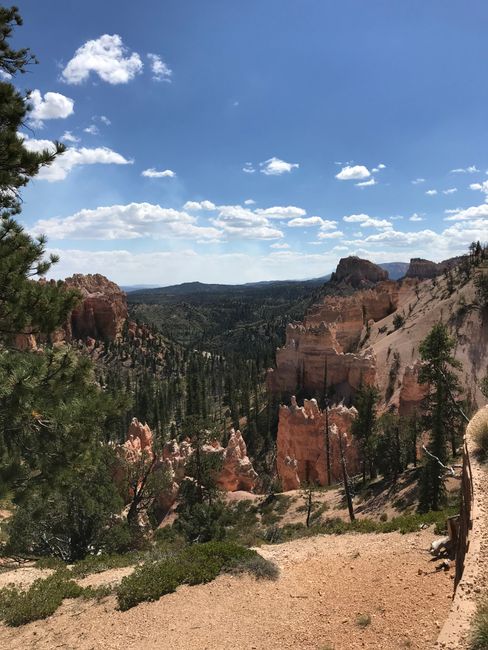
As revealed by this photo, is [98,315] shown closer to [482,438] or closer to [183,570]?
[183,570]

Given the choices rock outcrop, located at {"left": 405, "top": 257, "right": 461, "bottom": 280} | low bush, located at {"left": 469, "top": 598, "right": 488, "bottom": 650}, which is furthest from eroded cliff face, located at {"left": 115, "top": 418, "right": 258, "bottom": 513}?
rock outcrop, located at {"left": 405, "top": 257, "right": 461, "bottom": 280}

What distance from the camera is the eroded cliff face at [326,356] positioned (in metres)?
51.4

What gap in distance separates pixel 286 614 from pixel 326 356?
4655 cm

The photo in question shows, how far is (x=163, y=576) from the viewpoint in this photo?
10523 mm

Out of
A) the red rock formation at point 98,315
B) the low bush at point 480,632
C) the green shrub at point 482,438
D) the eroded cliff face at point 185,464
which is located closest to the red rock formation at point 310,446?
the eroded cliff face at point 185,464

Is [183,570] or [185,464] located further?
[185,464]

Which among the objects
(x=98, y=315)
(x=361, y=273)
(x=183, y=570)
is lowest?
(x=183, y=570)

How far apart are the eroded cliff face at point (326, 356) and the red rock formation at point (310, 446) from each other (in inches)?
565

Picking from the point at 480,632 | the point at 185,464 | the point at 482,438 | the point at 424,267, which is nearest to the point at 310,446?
the point at 185,464

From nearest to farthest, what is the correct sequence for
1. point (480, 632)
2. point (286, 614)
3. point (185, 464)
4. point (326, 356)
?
point (480, 632), point (286, 614), point (185, 464), point (326, 356)

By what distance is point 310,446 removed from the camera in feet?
119

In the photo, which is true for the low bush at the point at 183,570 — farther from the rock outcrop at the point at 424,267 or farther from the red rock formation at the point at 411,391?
the rock outcrop at the point at 424,267

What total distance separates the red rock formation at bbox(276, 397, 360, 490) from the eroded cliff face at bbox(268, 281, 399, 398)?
47.1 ft

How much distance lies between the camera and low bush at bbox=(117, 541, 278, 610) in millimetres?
9977
